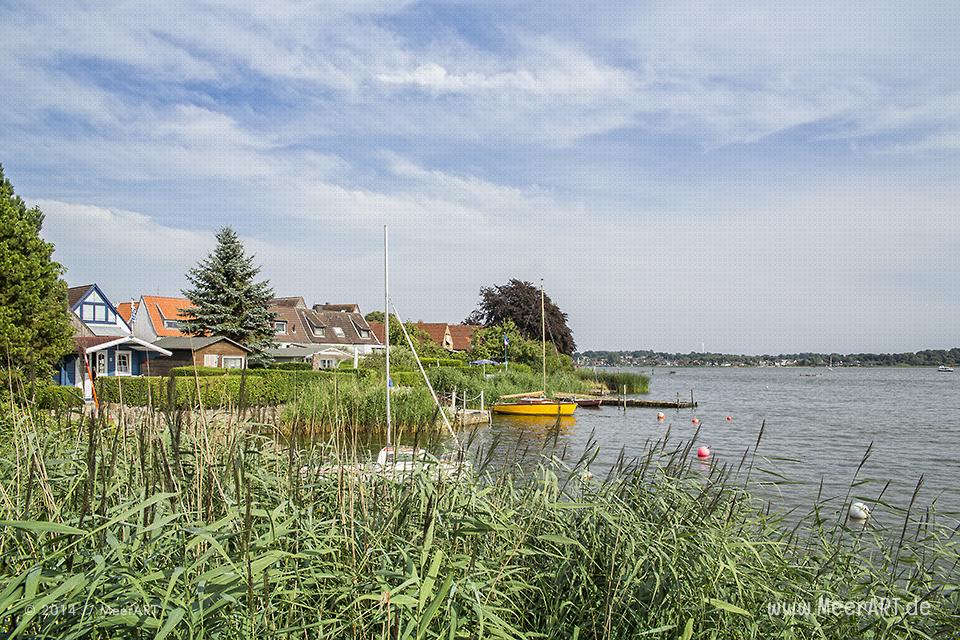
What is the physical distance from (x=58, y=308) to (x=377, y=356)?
18.4 m

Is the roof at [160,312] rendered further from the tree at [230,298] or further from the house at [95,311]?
the tree at [230,298]

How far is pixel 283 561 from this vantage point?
326 centimetres

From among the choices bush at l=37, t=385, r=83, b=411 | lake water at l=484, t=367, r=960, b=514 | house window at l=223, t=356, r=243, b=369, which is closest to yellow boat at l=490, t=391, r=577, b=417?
lake water at l=484, t=367, r=960, b=514

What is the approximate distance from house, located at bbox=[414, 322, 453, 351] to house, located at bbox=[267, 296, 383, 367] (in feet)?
40.7

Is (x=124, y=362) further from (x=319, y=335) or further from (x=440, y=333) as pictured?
(x=440, y=333)

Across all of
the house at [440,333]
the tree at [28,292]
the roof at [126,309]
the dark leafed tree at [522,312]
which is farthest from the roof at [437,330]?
the tree at [28,292]

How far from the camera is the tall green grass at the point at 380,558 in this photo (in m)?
2.67

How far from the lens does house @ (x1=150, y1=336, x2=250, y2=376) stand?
3145cm

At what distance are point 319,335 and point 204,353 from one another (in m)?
25.8

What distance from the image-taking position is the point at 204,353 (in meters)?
31.7

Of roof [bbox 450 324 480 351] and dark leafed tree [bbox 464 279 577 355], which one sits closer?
dark leafed tree [bbox 464 279 577 355]

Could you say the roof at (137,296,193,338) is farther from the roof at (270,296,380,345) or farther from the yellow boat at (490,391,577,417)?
the yellow boat at (490,391,577,417)

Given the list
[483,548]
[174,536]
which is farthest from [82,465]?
[483,548]

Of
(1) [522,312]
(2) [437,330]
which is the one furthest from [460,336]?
(1) [522,312]
